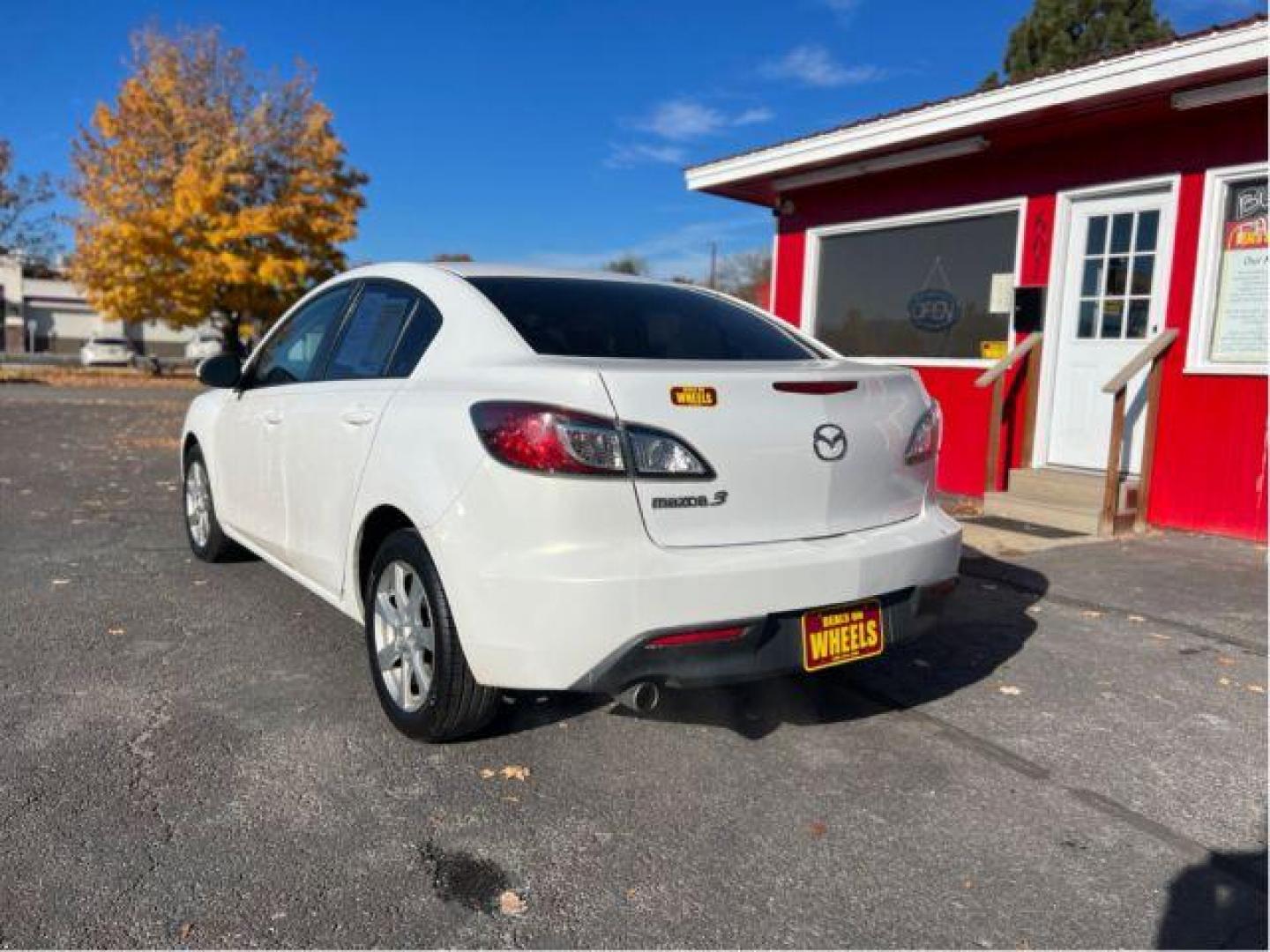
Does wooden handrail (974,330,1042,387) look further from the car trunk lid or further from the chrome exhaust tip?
the chrome exhaust tip

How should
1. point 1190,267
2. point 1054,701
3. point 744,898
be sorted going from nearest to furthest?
point 744,898 → point 1054,701 → point 1190,267

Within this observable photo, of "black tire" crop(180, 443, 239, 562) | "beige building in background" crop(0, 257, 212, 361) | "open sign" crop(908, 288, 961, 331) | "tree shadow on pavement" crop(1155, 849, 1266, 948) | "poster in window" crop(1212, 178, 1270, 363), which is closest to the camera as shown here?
"tree shadow on pavement" crop(1155, 849, 1266, 948)

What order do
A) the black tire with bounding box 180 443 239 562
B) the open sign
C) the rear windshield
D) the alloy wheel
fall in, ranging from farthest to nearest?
the open sign
the black tire with bounding box 180 443 239 562
the rear windshield
the alloy wheel

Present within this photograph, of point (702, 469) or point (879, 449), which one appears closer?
point (702, 469)

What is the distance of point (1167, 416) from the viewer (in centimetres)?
703

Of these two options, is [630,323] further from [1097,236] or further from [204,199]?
[204,199]

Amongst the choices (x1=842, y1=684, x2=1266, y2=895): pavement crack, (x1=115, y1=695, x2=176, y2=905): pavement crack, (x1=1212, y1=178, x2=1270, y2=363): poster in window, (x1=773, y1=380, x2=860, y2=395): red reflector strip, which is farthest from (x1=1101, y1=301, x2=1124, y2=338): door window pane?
(x1=115, y1=695, x2=176, y2=905): pavement crack

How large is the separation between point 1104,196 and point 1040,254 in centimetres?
63

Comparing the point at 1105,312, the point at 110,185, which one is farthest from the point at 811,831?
the point at 110,185

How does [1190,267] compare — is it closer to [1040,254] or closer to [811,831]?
[1040,254]

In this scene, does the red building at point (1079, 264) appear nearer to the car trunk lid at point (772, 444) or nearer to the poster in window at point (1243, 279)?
the poster in window at point (1243, 279)

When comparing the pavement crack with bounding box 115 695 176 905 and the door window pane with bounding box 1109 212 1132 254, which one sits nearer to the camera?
the pavement crack with bounding box 115 695 176 905

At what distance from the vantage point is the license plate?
283 centimetres

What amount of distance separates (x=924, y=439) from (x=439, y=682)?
178cm
